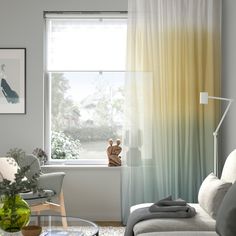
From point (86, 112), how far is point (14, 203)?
2813 mm

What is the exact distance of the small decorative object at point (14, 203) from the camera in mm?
2883

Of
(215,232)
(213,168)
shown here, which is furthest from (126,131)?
(215,232)

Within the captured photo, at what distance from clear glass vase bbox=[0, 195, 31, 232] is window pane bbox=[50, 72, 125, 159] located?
2.69 metres

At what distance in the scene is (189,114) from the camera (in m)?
5.20

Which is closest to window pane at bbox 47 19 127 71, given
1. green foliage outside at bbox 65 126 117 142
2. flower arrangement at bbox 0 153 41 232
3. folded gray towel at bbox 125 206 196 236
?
green foliage outside at bbox 65 126 117 142

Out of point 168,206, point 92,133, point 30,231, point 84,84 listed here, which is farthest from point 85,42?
point 30,231

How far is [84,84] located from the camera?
5648 mm

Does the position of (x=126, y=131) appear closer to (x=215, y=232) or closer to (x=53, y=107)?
(x=53, y=107)

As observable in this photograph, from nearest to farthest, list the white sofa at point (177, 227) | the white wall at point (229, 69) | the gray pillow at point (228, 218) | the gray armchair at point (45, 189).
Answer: the gray pillow at point (228, 218)
the white sofa at point (177, 227)
the gray armchair at point (45, 189)
the white wall at point (229, 69)

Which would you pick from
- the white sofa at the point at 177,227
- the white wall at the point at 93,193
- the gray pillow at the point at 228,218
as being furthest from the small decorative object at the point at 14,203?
the white wall at the point at 93,193

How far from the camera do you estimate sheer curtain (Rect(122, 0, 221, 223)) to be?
17.1ft

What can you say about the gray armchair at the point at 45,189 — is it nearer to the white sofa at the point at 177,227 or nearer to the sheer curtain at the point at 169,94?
the sheer curtain at the point at 169,94

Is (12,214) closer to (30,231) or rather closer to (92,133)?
(30,231)

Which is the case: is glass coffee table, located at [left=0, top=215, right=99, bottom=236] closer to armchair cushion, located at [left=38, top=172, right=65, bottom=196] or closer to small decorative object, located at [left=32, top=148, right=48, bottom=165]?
armchair cushion, located at [left=38, top=172, right=65, bottom=196]
